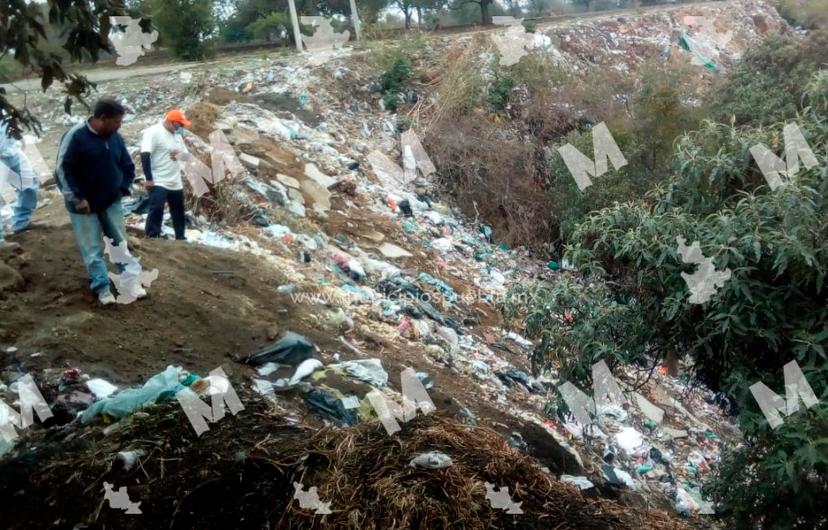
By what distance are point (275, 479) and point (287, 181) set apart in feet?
20.0

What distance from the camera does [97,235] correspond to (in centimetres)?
421

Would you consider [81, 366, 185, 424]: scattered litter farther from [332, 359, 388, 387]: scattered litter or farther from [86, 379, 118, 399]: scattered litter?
[332, 359, 388, 387]: scattered litter

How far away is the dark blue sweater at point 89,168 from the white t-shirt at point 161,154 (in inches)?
57.7

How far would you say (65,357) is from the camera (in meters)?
3.85

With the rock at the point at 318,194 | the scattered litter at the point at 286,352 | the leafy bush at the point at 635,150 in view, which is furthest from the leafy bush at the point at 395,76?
the scattered litter at the point at 286,352

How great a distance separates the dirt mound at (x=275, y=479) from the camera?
284cm

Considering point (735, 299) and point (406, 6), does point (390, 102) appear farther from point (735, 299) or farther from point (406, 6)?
point (406, 6)

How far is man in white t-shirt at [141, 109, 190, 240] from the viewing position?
5.67 m

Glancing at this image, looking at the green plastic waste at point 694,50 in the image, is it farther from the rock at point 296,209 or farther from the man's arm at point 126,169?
the man's arm at point 126,169

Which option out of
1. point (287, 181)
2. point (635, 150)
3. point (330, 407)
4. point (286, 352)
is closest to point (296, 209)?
point (287, 181)

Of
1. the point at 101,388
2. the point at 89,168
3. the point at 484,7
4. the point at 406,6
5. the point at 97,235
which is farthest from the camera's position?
the point at 406,6

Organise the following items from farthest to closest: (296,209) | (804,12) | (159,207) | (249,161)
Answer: (804,12), (249,161), (296,209), (159,207)

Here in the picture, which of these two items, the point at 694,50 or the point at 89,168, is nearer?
the point at 89,168

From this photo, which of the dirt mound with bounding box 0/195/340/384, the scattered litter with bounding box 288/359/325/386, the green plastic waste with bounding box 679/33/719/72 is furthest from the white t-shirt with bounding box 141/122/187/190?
the green plastic waste with bounding box 679/33/719/72
